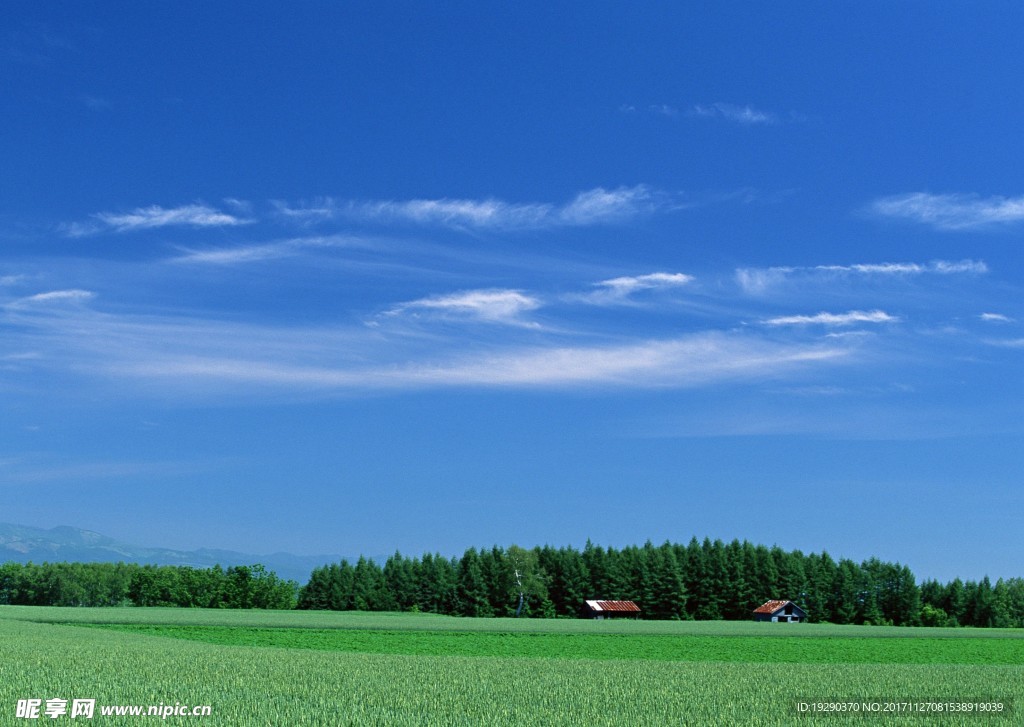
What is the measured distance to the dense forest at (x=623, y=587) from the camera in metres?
131

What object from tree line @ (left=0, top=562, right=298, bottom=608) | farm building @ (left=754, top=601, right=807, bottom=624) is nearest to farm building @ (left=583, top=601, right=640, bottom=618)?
farm building @ (left=754, top=601, right=807, bottom=624)

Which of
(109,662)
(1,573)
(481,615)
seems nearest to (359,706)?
(109,662)

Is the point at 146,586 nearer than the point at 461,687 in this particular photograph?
No

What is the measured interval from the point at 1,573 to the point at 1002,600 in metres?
159

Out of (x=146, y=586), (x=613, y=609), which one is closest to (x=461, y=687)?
(x=613, y=609)

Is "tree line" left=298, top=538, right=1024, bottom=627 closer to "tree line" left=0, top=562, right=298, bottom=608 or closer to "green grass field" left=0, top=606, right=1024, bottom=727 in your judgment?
"tree line" left=0, top=562, right=298, bottom=608

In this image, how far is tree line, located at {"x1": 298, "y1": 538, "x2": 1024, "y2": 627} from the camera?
430ft

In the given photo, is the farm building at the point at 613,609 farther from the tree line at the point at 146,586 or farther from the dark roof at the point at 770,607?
the tree line at the point at 146,586

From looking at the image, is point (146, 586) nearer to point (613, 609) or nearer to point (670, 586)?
point (613, 609)

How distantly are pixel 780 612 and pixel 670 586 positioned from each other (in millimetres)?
15403

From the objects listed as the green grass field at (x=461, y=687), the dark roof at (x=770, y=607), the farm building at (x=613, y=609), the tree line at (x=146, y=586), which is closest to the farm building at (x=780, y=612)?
the dark roof at (x=770, y=607)

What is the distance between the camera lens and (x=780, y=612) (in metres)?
126

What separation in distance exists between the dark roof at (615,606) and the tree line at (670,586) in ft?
5.05

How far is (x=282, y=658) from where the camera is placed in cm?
3550
